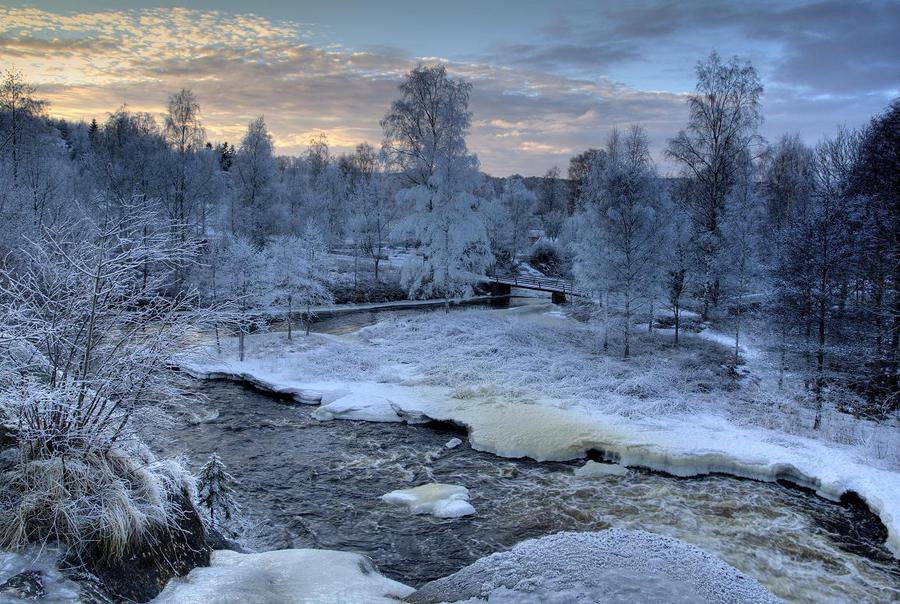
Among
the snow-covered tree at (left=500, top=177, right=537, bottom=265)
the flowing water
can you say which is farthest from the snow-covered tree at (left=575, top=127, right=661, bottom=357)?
the snow-covered tree at (left=500, top=177, right=537, bottom=265)

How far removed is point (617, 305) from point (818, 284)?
8082 mm

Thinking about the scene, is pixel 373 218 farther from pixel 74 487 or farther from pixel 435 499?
pixel 74 487

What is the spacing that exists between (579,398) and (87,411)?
13887 millimetres

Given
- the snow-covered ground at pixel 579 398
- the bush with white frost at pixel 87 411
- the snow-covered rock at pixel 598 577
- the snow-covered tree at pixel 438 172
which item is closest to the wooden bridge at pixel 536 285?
the snow-covered tree at pixel 438 172

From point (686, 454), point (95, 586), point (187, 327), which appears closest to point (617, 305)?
point (686, 454)

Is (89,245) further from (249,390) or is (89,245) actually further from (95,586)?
(249,390)

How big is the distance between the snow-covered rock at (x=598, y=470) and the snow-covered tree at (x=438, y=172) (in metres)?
18.3

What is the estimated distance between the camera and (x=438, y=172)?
29.5 metres

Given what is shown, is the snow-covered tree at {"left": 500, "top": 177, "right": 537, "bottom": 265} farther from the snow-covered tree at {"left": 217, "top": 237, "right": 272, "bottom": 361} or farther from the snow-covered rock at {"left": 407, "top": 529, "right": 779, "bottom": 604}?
the snow-covered rock at {"left": 407, "top": 529, "right": 779, "bottom": 604}

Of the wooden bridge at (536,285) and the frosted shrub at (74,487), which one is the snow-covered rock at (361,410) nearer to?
the frosted shrub at (74,487)

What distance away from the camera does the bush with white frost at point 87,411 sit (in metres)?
6.00

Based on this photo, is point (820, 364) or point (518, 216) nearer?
point (820, 364)

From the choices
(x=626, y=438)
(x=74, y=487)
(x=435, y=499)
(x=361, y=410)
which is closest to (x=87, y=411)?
(x=74, y=487)

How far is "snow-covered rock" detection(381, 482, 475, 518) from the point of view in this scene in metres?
10.7
